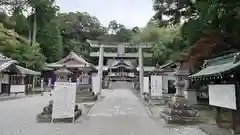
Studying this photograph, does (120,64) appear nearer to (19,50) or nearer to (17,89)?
(19,50)

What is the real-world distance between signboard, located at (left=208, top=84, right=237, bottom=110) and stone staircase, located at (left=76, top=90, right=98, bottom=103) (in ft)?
54.4

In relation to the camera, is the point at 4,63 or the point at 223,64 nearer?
the point at 223,64

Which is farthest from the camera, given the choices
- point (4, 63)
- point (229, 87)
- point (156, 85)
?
point (4, 63)

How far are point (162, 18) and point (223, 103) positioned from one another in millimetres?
13150

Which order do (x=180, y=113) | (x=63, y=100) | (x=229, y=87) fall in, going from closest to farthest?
(x=229, y=87) < (x=63, y=100) < (x=180, y=113)

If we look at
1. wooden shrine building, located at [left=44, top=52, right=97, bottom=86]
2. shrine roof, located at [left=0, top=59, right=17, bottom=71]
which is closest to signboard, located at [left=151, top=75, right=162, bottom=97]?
wooden shrine building, located at [left=44, top=52, right=97, bottom=86]

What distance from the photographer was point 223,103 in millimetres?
10633

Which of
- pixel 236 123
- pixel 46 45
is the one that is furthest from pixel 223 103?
pixel 46 45

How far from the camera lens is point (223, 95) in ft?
35.1

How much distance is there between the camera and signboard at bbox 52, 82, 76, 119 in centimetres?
1387

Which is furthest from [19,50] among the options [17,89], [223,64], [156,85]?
[223,64]

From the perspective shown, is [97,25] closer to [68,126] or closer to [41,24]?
[41,24]

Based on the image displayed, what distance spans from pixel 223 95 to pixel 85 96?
1873cm

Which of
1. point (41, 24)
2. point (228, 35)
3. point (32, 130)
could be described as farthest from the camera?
point (41, 24)
